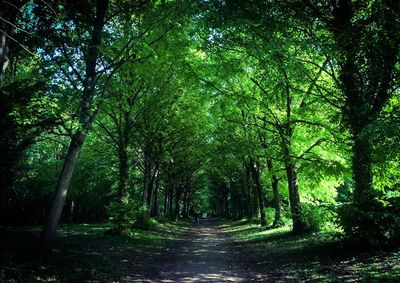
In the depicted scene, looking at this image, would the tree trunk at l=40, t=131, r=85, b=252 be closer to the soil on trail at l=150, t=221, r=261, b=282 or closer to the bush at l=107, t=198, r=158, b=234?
the soil on trail at l=150, t=221, r=261, b=282

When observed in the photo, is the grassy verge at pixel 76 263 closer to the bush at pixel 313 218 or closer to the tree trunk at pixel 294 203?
the tree trunk at pixel 294 203

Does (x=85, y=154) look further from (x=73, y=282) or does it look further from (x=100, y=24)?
(x=73, y=282)

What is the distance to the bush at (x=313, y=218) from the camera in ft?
54.9

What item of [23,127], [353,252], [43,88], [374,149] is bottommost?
[353,252]

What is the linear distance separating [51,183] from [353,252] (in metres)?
25.4

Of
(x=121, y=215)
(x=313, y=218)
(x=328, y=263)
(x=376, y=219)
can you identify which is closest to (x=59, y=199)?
(x=121, y=215)

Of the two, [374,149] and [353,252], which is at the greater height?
[374,149]

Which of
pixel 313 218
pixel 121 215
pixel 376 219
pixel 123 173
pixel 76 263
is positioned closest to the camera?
pixel 376 219

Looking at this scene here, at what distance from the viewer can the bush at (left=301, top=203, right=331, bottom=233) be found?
54.9 ft

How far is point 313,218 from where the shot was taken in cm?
1684

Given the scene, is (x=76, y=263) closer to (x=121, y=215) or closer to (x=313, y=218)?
(x=121, y=215)

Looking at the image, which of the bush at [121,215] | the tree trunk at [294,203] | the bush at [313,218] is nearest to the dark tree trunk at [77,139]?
the bush at [121,215]

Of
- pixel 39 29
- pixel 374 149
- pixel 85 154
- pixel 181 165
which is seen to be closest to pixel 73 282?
pixel 39 29

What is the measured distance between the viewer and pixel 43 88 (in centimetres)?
1030
